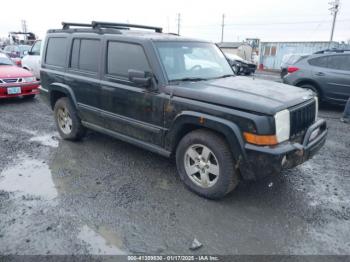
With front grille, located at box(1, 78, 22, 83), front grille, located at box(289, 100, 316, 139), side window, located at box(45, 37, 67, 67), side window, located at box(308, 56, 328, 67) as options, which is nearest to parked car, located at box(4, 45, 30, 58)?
front grille, located at box(1, 78, 22, 83)

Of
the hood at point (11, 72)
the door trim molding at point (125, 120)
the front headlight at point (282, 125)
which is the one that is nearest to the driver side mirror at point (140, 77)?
the door trim molding at point (125, 120)

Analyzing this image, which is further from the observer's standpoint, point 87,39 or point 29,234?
point 87,39

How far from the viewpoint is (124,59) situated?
4082mm

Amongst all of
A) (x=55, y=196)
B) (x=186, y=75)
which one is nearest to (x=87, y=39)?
(x=186, y=75)

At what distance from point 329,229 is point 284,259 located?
0.76 meters

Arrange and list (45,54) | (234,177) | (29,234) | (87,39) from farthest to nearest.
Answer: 1. (45,54)
2. (87,39)
3. (234,177)
4. (29,234)

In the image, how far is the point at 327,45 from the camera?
931 inches

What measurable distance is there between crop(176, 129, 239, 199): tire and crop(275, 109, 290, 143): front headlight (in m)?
0.56

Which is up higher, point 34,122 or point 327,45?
point 327,45

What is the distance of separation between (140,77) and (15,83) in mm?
6214

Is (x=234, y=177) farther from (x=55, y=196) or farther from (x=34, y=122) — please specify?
(x=34, y=122)

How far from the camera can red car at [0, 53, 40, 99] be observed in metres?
8.01

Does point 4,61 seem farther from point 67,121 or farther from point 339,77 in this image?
point 339,77

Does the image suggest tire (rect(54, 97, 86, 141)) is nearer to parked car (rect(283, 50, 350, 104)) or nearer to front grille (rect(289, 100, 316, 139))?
front grille (rect(289, 100, 316, 139))
